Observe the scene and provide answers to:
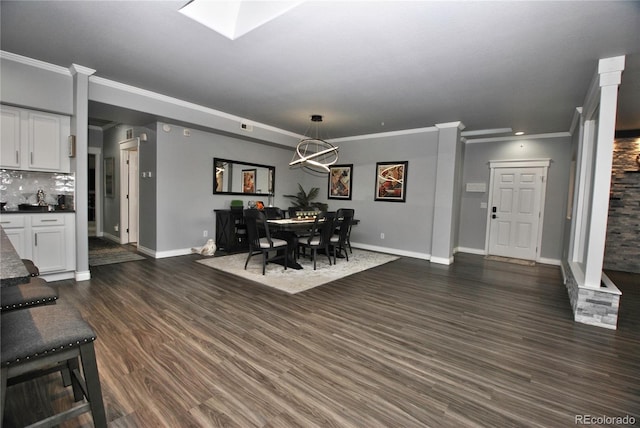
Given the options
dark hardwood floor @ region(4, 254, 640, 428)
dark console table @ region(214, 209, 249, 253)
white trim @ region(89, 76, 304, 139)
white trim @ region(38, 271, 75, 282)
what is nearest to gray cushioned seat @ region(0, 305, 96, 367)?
dark hardwood floor @ region(4, 254, 640, 428)

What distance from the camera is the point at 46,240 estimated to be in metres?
3.51

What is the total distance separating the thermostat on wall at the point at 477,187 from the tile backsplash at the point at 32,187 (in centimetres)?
693

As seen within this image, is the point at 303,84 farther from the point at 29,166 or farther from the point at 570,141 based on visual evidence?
the point at 570,141

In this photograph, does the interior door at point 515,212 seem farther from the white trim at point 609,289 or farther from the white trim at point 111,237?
the white trim at point 111,237

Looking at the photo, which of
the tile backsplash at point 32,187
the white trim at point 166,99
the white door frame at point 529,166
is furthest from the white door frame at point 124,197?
the white door frame at point 529,166

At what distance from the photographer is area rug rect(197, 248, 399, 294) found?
150 inches

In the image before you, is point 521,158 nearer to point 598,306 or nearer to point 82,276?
point 598,306

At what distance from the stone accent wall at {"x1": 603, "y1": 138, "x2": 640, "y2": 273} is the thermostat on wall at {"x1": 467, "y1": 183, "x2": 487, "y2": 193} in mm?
1997

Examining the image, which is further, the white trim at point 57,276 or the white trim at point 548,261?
the white trim at point 548,261

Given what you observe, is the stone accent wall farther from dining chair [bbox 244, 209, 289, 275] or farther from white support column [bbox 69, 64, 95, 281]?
white support column [bbox 69, 64, 95, 281]

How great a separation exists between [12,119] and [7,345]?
142 inches

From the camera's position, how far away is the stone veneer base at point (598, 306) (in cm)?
280

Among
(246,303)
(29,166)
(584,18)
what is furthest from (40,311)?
(584,18)

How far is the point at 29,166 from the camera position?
350 centimetres
